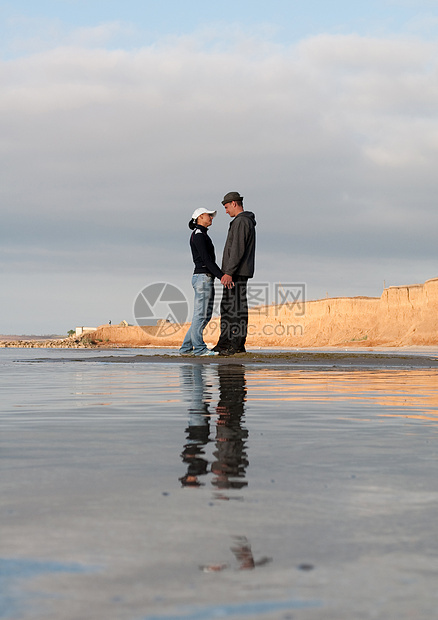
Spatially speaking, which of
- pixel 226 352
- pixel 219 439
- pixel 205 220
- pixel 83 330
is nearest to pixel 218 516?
pixel 219 439

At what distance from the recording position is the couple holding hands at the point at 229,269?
36.9 feet

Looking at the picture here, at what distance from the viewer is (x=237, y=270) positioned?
1138 centimetres

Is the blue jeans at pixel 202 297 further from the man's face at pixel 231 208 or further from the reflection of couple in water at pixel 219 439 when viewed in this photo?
the reflection of couple in water at pixel 219 439

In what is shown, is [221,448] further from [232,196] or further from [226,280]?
[232,196]

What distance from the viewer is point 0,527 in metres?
1.78

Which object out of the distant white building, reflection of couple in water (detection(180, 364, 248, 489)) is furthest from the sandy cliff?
reflection of couple in water (detection(180, 364, 248, 489))

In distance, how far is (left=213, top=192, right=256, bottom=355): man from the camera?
36.9ft

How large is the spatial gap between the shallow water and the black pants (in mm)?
6947

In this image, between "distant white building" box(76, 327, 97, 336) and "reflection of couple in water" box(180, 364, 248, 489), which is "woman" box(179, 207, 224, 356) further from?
"distant white building" box(76, 327, 97, 336)

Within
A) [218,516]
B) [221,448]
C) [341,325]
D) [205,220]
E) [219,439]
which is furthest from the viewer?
[341,325]

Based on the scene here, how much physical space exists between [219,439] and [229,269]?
8.13m

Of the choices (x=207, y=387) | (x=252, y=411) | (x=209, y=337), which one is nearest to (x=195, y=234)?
(x=207, y=387)

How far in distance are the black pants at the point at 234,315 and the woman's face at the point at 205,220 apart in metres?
1.01

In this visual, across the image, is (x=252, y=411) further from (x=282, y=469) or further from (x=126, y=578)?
(x=126, y=578)
